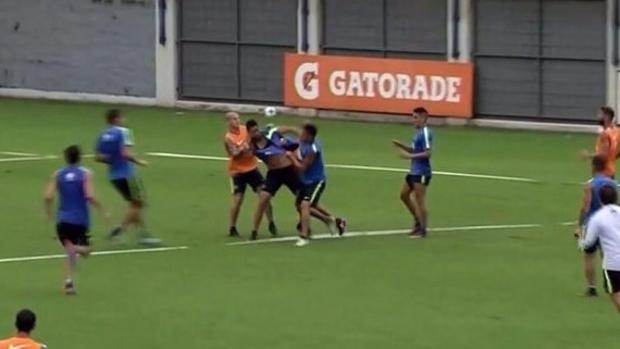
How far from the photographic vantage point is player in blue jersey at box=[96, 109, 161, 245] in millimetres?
26062

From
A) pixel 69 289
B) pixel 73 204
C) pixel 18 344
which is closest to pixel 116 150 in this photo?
pixel 73 204

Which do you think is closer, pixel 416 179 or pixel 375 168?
pixel 416 179

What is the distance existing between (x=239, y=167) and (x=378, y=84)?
1733 centimetres

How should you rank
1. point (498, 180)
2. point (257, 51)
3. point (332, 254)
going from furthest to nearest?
point (257, 51), point (498, 180), point (332, 254)

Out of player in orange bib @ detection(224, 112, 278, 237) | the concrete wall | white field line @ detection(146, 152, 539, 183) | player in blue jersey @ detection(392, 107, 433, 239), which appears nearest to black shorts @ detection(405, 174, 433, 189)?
player in blue jersey @ detection(392, 107, 433, 239)

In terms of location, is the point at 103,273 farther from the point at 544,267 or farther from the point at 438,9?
the point at 438,9

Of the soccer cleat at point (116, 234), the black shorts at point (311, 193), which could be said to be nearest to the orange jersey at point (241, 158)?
the black shorts at point (311, 193)

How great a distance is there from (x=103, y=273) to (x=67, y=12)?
26.8 metres

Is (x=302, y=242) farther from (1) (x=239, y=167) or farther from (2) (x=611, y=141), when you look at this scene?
(2) (x=611, y=141)

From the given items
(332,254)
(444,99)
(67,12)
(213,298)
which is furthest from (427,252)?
(67,12)

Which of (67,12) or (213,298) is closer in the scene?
(213,298)

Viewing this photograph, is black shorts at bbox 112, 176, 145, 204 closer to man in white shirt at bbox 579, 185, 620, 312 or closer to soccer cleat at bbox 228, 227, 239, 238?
soccer cleat at bbox 228, 227, 239, 238

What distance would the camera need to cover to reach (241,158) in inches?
1061

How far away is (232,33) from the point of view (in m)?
46.9
